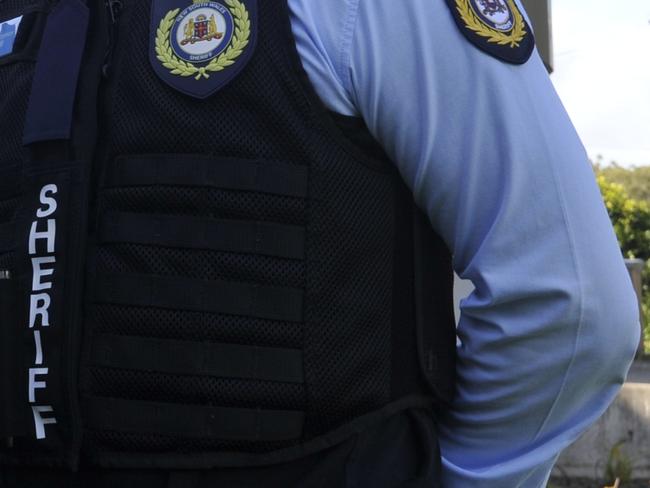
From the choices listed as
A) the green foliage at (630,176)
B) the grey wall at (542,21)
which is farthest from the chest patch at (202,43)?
the green foliage at (630,176)

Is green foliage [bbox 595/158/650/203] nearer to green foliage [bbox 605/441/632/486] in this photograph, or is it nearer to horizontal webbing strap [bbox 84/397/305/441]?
green foliage [bbox 605/441/632/486]

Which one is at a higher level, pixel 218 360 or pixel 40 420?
pixel 218 360

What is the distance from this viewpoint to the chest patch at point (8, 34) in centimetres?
175

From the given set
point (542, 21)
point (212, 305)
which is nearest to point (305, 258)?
point (212, 305)

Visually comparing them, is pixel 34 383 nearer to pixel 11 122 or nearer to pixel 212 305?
pixel 212 305

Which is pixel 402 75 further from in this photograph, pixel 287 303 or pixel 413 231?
pixel 287 303

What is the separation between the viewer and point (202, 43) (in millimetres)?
1559

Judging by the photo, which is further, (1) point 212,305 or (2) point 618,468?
(2) point 618,468

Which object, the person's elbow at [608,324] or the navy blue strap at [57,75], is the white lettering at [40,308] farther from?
the person's elbow at [608,324]

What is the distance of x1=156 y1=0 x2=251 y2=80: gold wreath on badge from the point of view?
1538mm

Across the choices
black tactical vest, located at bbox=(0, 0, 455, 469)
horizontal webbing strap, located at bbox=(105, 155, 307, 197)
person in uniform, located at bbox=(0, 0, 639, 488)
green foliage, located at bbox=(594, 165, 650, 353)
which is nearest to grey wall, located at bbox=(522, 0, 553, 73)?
person in uniform, located at bbox=(0, 0, 639, 488)

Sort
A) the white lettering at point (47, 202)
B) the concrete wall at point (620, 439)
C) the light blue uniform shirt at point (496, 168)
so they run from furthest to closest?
the concrete wall at point (620, 439), the white lettering at point (47, 202), the light blue uniform shirt at point (496, 168)

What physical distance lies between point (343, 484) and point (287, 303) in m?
0.27

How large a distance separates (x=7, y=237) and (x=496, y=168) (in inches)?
29.8
